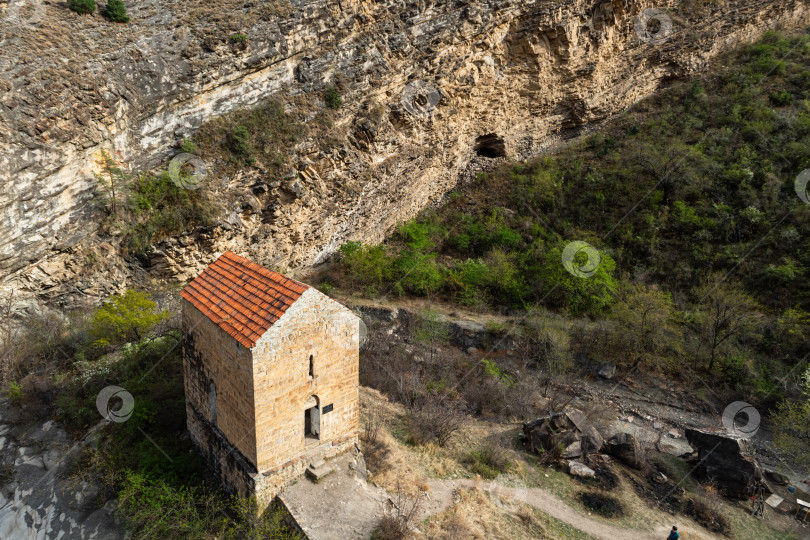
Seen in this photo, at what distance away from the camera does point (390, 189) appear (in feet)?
62.8

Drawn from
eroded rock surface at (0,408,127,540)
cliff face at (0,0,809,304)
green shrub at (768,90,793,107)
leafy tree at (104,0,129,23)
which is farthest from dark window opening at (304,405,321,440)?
green shrub at (768,90,793,107)

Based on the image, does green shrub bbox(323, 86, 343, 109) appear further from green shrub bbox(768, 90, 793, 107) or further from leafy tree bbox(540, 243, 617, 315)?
green shrub bbox(768, 90, 793, 107)

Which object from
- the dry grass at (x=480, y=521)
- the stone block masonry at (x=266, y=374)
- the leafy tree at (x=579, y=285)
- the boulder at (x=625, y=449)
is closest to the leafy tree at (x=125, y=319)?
the stone block masonry at (x=266, y=374)

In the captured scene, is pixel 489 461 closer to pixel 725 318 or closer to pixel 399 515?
pixel 399 515

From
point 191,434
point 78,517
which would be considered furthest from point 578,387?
point 78,517

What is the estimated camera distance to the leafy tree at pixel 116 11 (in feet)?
46.9

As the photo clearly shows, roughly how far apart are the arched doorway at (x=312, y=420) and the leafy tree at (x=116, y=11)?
1453cm

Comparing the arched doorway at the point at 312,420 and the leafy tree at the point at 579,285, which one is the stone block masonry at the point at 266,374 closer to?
the arched doorway at the point at 312,420

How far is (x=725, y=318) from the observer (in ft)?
43.9

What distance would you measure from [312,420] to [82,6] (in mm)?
15531

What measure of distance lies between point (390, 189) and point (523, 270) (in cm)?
666

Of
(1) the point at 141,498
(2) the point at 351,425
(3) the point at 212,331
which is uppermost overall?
(3) the point at 212,331

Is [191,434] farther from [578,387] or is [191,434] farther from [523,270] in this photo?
[523,270]

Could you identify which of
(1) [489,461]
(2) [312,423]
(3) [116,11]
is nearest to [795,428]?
(1) [489,461]
